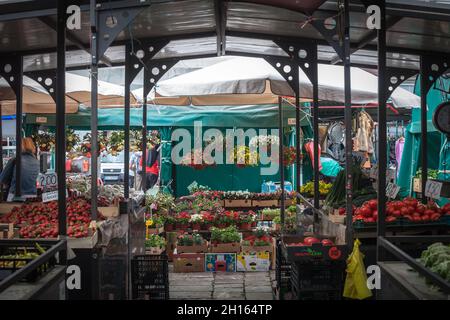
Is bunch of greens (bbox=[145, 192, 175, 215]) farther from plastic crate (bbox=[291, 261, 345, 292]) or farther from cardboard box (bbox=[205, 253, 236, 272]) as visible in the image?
plastic crate (bbox=[291, 261, 345, 292])

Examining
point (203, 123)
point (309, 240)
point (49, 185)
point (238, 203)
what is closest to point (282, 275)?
point (309, 240)

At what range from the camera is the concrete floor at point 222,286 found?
724 cm

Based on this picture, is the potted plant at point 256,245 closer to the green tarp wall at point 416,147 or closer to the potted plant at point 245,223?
the potted plant at point 245,223

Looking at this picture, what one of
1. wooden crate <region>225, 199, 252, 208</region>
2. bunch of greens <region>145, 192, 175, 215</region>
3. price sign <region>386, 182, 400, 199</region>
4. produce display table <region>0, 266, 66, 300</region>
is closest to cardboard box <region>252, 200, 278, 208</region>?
wooden crate <region>225, 199, 252, 208</region>

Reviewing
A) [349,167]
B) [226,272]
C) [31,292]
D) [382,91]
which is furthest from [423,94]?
[31,292]

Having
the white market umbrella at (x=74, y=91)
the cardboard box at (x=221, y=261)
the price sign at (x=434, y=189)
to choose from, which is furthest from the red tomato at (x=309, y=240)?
the white market umbrella at (x=74, y=91)

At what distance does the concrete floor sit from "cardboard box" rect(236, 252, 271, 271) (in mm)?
108

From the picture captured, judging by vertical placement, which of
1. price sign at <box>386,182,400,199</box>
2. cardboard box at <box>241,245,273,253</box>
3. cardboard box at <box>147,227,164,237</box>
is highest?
price sign at <box>386,182,400,199</box>

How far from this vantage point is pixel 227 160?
13266 millimetres

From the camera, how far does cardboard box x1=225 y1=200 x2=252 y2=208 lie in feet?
40.5

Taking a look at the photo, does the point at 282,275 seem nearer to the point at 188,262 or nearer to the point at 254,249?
the point at 254,249

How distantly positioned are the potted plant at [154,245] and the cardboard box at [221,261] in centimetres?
76

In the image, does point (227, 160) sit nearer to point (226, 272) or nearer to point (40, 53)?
point (226, 272)

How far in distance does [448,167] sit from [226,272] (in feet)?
15.9
